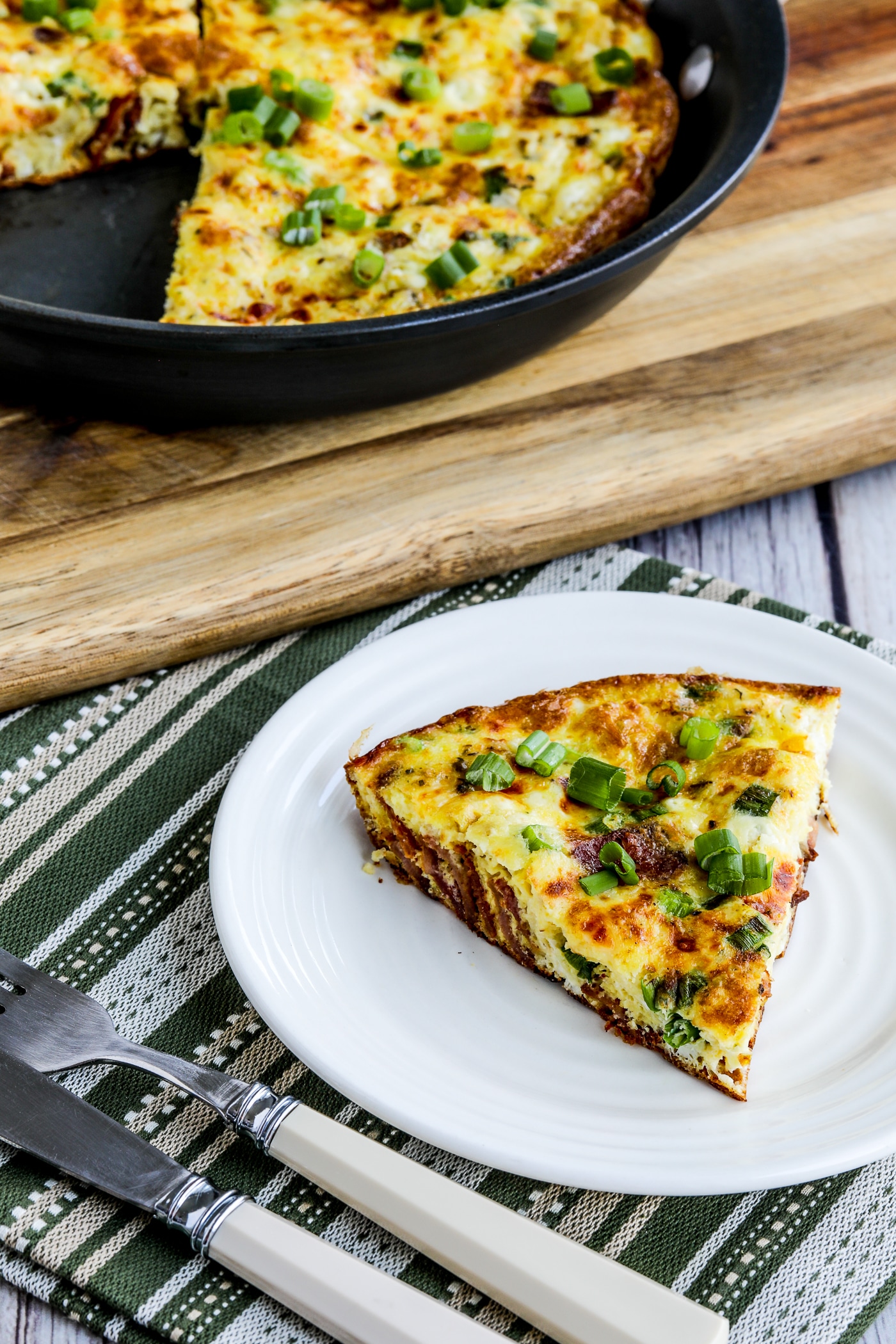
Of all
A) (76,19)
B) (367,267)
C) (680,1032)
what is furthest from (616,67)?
(680,1032)

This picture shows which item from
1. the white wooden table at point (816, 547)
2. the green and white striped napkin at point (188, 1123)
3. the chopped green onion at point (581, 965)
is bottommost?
the green and white striped napkin at point (188, 1123)

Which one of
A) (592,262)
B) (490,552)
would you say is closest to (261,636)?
(490,552)

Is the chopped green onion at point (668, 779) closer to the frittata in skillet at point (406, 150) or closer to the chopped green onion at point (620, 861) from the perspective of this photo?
the chopped green onion at point (620, 861)

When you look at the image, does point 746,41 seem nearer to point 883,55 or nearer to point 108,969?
point 883,55

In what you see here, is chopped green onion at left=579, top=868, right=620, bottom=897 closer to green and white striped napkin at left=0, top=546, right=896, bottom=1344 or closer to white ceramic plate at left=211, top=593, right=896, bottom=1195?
white ceramic plate at left=211, top=593, right=896, bottom=1195

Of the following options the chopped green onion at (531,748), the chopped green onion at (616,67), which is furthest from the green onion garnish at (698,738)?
the chopped green onion at (616,67)

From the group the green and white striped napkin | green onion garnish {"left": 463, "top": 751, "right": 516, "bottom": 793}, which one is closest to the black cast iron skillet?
the green and white striped napkin

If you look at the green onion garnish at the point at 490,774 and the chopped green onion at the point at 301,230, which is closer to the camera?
the green onion garnish at the point at 490,774
